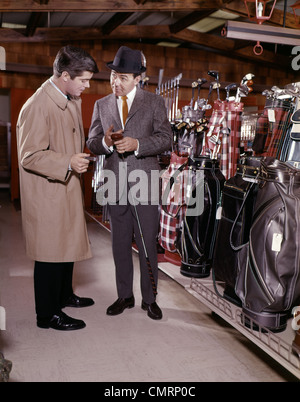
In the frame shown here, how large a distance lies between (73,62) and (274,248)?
1.43m

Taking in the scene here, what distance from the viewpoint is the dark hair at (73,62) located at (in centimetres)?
233

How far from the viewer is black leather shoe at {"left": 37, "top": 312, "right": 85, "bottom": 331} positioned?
252 centimetres

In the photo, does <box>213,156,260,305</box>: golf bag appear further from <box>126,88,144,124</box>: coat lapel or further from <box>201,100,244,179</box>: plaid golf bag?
<box>126,88,144,124</box>: coat lapel

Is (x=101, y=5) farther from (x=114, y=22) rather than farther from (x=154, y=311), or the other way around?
(x=154, y=311)

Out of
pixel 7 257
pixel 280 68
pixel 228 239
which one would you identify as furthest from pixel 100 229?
pixel 280 68

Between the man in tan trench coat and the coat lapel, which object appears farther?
the coat lapel

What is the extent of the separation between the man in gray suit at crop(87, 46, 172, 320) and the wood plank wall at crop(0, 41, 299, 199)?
619 cm

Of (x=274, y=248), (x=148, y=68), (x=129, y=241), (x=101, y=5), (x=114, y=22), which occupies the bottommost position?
(x=129, y=241)

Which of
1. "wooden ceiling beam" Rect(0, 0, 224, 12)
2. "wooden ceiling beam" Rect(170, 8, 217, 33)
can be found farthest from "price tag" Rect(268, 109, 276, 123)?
"wooden ceiling beam" Rect(170, 8, 217, 33)

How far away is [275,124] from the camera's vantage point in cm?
239

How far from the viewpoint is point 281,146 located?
241cm

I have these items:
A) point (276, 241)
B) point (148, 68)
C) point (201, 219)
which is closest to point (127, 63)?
point (201, 219)

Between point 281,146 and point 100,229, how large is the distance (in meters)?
3.72

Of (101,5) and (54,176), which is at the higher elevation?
(101,5)
